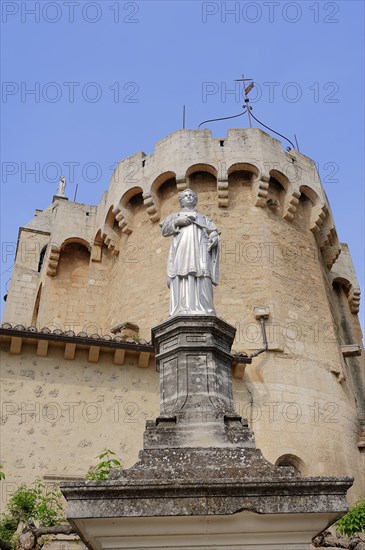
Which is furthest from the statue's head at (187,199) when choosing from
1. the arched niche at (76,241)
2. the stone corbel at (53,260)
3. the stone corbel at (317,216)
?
the arched niche at (76,241)

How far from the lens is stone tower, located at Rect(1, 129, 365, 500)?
1264cm

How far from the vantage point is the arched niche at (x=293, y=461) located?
40.0 ft

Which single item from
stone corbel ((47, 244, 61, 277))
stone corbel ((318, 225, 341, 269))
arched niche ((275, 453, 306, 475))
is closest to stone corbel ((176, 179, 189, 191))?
stone corbel ((318, 225, 341, 269))

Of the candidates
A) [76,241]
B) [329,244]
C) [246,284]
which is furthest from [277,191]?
[76,241]

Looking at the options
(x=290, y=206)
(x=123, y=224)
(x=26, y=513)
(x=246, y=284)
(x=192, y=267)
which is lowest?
(x=26, y=513)

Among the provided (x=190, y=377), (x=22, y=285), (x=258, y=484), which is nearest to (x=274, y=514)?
(x=258, y=484)

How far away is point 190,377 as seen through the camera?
5230 mm

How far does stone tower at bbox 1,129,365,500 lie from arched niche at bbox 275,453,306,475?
3 cm

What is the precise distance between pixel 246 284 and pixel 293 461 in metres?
4.38

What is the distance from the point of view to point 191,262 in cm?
598

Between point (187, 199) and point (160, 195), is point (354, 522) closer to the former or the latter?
point (187, 199)

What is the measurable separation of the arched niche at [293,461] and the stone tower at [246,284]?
0.03 m

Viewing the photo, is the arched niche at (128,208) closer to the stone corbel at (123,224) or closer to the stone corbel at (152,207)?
the stone corbel at (123,224)

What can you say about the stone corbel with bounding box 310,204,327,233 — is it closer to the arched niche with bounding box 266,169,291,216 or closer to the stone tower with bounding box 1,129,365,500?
the stone tower with bounding box 1,129,365,500
